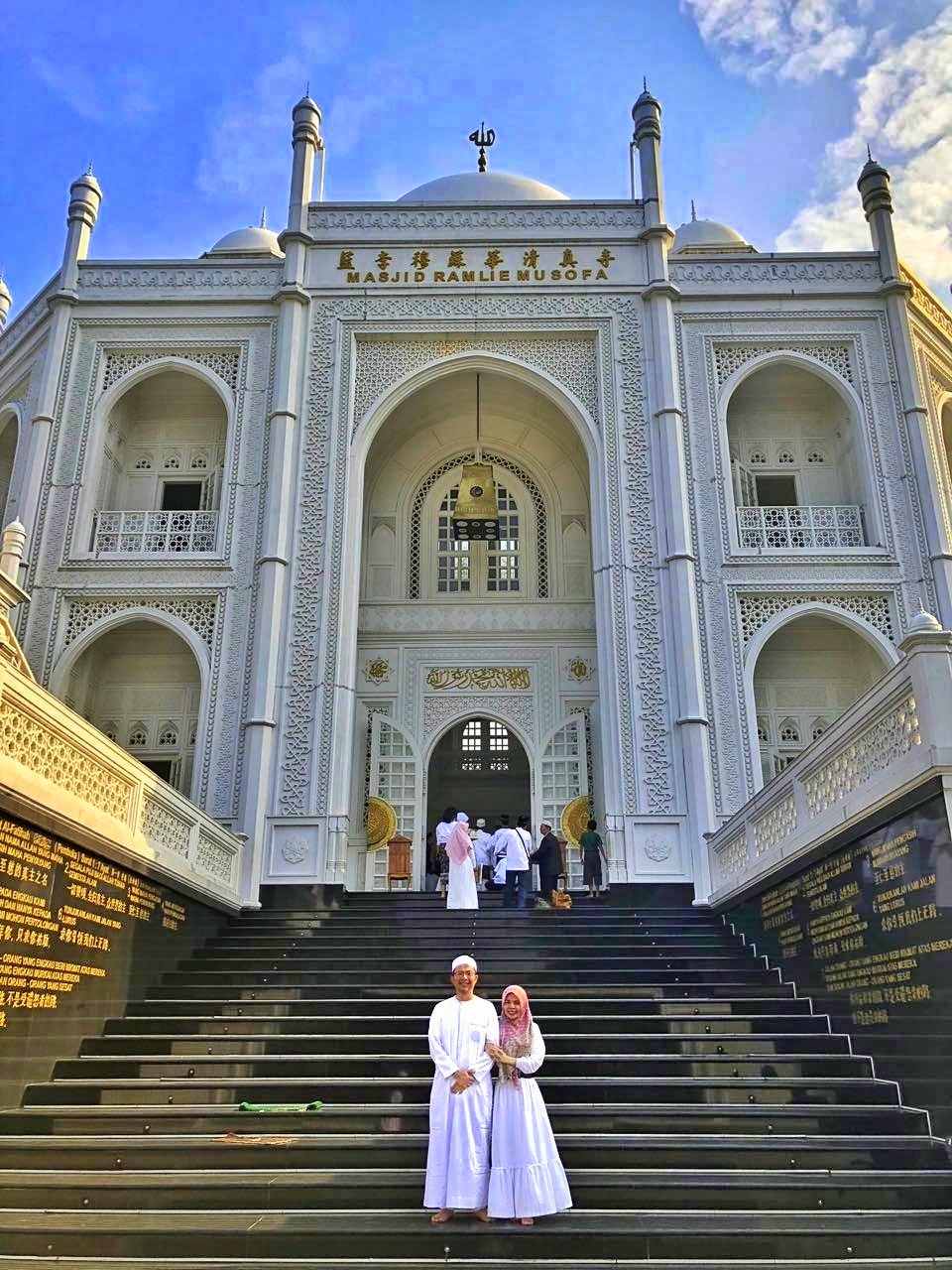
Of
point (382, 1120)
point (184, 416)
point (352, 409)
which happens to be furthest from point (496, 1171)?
point (184, 416)

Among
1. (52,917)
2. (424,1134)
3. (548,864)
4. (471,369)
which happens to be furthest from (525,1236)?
(471,369)

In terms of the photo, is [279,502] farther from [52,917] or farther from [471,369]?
[52,917]

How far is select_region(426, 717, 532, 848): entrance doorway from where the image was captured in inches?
725

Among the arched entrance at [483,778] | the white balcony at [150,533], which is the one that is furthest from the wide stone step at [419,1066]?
the arched entrance at [483,778]

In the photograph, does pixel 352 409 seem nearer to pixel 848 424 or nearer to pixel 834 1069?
pixel 848 424

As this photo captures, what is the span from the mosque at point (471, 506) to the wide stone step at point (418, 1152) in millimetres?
5618

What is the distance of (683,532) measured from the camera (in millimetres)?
12039

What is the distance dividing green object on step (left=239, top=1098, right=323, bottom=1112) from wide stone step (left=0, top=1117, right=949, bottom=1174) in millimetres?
278

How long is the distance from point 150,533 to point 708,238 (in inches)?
436

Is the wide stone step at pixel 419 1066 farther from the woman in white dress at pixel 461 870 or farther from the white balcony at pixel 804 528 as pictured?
the white balcony at pixel 804 528

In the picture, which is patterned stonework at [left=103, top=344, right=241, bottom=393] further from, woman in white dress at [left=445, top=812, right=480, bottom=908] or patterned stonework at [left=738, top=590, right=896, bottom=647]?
patterned stonework at [left=738, top=590, right=896, bottom=647]

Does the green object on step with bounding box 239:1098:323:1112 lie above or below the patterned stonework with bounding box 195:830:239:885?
below

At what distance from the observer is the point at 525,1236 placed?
13.8 ft

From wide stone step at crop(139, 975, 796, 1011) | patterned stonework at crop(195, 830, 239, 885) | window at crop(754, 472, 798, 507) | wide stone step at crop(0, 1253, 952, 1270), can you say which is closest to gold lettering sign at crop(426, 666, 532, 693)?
window at crop(754, 472, 798, 507)
